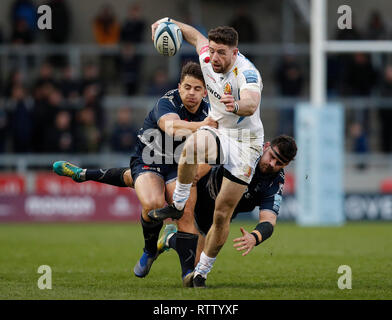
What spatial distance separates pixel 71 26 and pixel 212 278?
1419 centimetres

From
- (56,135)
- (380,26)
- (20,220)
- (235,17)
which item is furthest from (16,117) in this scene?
(380,26)

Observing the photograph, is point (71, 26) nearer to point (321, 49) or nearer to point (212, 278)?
point (321, 49)

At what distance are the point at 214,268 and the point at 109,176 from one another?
1.71 m

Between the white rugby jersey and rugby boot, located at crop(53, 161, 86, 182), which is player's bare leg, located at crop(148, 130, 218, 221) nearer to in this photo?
the white rugby jersey

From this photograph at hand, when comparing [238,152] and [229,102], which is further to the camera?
[238,152]

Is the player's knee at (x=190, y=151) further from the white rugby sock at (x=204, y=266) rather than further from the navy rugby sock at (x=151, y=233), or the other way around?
the navy rugby sock at (x=151, y=233)

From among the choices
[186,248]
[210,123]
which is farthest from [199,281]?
[210,123]

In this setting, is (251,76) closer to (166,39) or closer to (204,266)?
(166,39)

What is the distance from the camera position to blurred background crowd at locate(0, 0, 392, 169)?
18.5 metres

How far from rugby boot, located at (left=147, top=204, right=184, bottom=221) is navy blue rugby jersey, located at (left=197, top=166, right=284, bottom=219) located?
101 centimetres

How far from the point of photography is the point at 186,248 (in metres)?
8.42

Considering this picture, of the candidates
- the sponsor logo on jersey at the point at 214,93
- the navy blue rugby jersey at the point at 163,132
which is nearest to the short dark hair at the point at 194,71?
the sponsor logo on jersey at the point at 214,93

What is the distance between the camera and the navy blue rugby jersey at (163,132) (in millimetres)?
8719

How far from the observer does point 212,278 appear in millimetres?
8906
